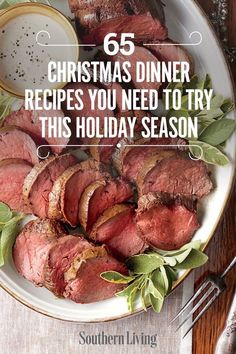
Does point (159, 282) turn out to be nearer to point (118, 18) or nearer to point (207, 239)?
point (207, 239)

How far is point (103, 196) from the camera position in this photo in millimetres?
1152

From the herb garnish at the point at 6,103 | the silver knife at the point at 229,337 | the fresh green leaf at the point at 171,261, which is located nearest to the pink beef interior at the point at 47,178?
the herb garnish at the point at 6,103

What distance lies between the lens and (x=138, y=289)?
1171 mm

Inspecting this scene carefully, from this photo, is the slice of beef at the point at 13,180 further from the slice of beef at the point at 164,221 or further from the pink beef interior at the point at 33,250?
the slice of beef at the point at 164,221

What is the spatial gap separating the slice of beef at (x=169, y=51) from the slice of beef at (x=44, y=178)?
210 mm

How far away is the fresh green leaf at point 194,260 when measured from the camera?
115cm

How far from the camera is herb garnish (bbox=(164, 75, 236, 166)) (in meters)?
1.13

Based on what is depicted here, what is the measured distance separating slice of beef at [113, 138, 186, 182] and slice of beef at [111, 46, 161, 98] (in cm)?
8

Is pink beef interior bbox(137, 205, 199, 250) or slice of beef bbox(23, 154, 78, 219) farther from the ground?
slice of beef bbox(23, 154, 78, 219)

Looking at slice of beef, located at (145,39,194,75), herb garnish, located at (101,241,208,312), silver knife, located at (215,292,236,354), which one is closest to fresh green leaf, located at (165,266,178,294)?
herb garnish, located at (101,241,208,312)

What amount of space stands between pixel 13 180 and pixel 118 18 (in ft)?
0.99

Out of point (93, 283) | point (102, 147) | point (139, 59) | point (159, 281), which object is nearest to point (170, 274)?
point (159, 281)

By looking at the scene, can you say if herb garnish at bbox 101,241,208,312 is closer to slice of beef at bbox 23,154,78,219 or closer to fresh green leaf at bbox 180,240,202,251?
fresh green leaf at bbox 180,240,202,251

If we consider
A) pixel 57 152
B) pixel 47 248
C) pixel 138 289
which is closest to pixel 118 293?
pixel 138 289
